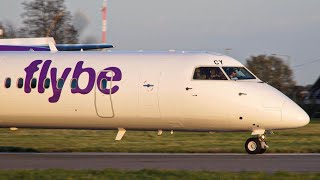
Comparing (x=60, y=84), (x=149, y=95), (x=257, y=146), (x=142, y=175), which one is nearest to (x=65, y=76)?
(x=60, y=84)

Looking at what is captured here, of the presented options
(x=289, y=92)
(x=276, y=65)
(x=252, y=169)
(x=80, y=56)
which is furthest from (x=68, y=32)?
(x=252, y=169)

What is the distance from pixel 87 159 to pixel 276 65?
334 feet

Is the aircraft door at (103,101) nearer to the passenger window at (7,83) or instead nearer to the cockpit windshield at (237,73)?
the passenger window at (7,83)

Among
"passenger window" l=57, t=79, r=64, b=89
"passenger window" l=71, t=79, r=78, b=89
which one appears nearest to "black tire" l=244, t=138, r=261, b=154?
"passenger window" l=71, t=79, r=78, b=89

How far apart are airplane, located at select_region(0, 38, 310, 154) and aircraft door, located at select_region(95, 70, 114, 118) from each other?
0.03 meters

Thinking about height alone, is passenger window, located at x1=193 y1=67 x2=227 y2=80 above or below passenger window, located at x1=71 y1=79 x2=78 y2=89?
above

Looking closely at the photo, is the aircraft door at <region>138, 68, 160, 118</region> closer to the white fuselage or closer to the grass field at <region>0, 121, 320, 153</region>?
the white fuselage

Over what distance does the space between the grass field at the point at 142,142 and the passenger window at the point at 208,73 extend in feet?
8.76

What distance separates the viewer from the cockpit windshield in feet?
80.0

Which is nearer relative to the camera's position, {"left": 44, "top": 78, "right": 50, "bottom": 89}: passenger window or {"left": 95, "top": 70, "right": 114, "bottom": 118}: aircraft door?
{"left": 95, "top": 70, "right": 114, "bottom": 118}: aircraft door

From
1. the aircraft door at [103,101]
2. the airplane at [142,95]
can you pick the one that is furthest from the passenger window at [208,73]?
the aircraft door at [103,101]

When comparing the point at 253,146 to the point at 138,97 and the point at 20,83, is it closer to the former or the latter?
the point at 138,97

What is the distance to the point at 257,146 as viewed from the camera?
24156 millimetres

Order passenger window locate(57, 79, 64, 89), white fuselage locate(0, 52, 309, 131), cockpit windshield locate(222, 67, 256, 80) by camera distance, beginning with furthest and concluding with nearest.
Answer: passenger window locate(57, 79, 64, 89), cockpit windshield locate(222, 67, 256, 80), white fuselage locate(0, 52, 309, 131)
